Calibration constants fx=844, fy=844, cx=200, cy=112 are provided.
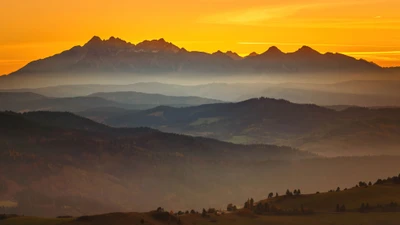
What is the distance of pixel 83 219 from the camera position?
650 feet

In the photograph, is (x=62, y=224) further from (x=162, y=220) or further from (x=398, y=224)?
(x=398, y=224)

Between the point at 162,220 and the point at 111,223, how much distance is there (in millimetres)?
12839

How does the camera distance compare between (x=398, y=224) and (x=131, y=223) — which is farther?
(x=398, y=224)

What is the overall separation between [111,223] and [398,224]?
221 feet

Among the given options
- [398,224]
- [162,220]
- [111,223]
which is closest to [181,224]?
[162,220]

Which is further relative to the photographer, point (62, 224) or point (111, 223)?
point (62, 224)

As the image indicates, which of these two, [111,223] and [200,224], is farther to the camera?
[200,224]

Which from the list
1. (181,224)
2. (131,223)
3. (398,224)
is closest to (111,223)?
(131,223)

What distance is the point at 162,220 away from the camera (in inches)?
7613

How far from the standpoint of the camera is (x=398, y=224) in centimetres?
19850

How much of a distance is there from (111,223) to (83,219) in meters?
13.7

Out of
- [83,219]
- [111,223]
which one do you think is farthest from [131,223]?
[83,219]

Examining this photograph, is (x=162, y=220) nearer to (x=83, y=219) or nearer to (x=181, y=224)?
(x=181, y=224)

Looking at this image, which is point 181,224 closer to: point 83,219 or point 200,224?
point 200,224
